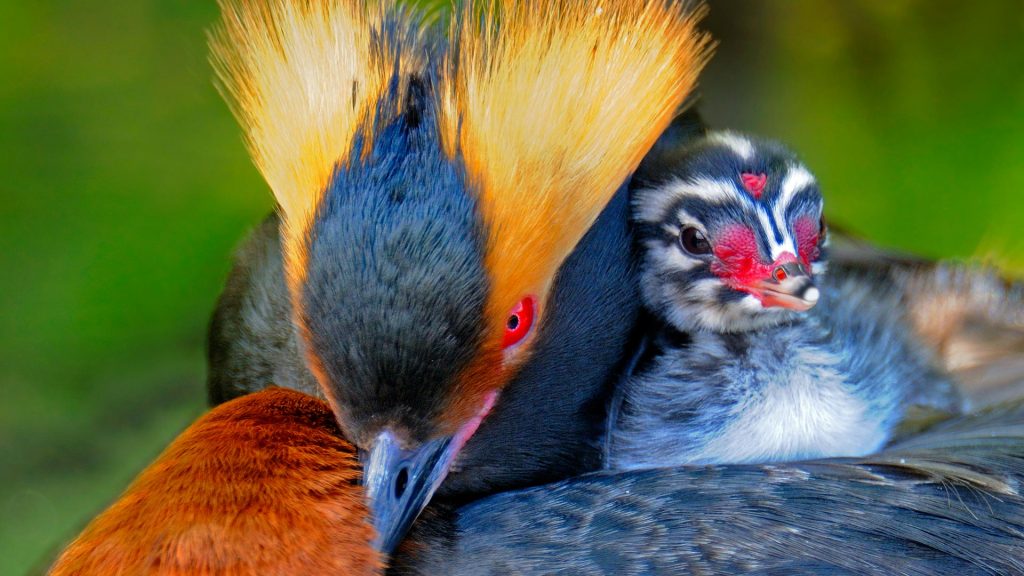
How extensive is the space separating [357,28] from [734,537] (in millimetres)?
836

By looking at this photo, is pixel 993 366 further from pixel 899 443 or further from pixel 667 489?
pixel 667 489

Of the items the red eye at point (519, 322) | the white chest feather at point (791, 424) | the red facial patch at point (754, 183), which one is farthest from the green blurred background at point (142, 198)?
the red eye at point (519, 322)

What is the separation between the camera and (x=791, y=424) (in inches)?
63.5

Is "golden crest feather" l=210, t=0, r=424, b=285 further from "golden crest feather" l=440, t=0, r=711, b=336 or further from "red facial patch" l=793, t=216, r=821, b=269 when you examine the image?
"red facial patch" l=793, t=216, r=821, b=269

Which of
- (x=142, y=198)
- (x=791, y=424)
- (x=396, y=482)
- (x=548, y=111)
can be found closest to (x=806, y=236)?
(x=791, y=424)

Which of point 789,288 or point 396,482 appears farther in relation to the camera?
point 789,288

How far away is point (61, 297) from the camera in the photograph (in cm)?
237

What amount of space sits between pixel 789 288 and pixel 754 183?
186 mm

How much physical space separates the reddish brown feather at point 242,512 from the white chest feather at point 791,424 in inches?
22.5

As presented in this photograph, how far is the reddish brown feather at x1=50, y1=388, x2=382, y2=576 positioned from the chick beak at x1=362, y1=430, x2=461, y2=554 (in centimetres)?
2

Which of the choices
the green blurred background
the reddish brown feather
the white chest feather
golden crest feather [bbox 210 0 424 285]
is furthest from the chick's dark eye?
the green blurred background

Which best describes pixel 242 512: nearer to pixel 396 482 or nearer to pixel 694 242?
pixel 396 482

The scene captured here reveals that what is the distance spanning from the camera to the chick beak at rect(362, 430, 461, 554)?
130 cm

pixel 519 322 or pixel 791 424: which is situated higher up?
pixel 519 322
